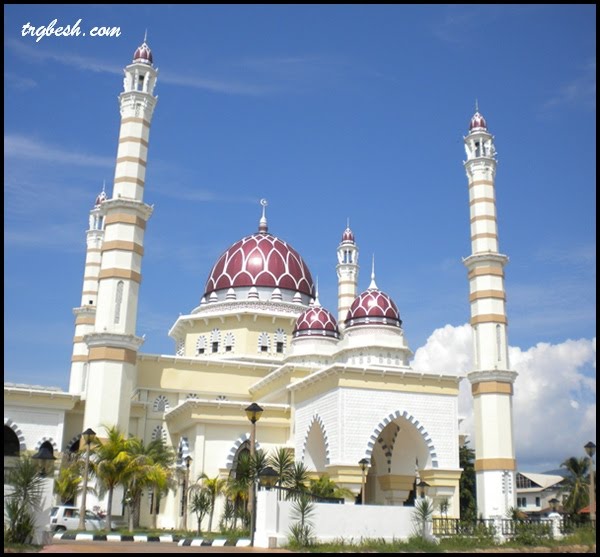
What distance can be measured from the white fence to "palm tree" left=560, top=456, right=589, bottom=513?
79.2 feet

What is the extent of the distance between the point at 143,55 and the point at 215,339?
1438 centimetres

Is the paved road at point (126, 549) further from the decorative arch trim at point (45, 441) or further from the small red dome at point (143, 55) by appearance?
the small red dome at point (143, 55)

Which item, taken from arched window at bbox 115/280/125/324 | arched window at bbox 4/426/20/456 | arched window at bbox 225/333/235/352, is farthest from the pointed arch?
arched window at bbox 4/426/20/456

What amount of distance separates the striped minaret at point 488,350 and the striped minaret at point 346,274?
40.7 feet

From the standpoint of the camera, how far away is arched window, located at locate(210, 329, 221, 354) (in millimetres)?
37688

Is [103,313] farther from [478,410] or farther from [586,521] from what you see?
[586,521]

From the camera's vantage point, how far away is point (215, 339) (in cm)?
3784

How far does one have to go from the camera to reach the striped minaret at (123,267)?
27.2 m

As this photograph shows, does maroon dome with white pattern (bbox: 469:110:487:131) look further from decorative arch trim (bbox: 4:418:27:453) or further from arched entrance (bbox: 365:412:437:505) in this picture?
decorative arch trim (bbox: 4:418:27:453)

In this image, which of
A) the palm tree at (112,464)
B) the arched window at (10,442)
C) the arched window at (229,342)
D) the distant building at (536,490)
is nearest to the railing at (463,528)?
the palm tree at (112,464)

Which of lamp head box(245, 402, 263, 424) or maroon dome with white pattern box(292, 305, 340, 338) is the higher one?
maroon dome with white pattern box(292, 305, 340, 338)

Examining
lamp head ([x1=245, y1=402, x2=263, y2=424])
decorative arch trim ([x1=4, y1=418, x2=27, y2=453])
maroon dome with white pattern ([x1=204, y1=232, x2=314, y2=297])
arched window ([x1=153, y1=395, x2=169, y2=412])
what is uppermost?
maroon dome with white pattern ([x1=204, y1=232, x2=314, y2=297])

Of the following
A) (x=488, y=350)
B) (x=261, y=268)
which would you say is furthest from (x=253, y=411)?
(x=261, y=268)

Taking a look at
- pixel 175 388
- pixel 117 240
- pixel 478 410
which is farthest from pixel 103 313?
pixel 478 410
